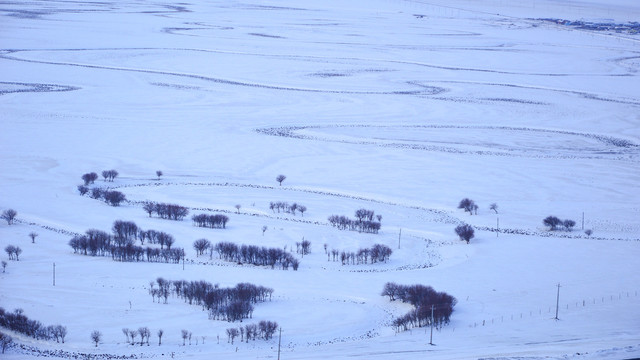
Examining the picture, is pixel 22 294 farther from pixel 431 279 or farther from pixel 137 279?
pixel 431 279

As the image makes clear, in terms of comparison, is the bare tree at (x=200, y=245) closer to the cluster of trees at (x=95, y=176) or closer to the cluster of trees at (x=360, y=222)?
the cluster of trees at (x=360, y=222)

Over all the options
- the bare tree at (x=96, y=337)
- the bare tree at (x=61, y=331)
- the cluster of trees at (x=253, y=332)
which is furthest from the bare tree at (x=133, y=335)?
the cluster of trees at (x=253, y=332)

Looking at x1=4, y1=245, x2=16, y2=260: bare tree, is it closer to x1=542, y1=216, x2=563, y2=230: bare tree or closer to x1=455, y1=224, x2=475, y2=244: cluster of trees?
x1=455, y1=224, x2=475, y2=244: cluster of trees

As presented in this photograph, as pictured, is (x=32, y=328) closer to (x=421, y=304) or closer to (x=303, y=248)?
(x=421, y=304)

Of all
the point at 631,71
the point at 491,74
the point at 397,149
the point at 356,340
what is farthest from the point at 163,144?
the point at 631,71

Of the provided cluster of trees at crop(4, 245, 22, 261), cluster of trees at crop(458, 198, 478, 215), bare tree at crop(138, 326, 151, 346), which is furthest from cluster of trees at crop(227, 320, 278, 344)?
cluster of trees at crop(458, 198, 478, 215)
